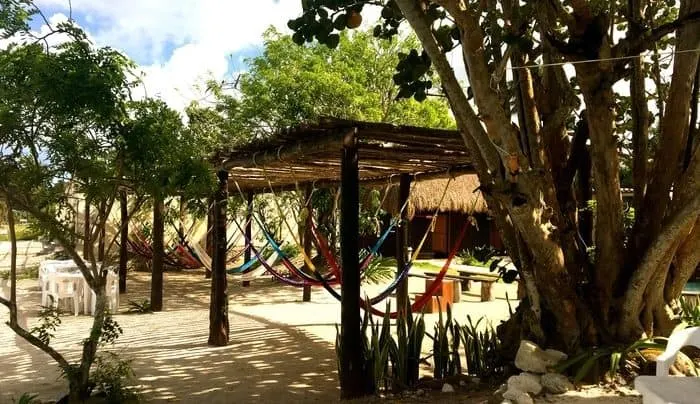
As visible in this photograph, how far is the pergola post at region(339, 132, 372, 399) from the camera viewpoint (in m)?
3.11

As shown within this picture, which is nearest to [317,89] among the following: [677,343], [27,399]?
[27,399]

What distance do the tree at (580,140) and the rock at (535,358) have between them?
5.1 inches

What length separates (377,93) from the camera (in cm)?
952

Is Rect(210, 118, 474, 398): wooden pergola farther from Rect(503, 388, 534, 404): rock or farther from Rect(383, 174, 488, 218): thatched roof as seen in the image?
Rect(383, 174, 488, 218): thatched roof

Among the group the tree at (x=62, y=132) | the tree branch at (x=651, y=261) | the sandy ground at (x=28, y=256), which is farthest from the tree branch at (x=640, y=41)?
the sandy ground at (x=28, y=256)

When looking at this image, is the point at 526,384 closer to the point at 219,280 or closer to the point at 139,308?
the point at 219,280

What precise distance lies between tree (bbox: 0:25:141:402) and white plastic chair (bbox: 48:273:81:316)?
332cm

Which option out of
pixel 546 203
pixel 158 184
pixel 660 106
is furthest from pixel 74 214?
pixel 660 106

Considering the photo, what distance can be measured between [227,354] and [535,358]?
2.59 metres

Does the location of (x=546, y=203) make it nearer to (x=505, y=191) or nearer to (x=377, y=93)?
(x=505, y=191)

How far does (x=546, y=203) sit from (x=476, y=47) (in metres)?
0.83

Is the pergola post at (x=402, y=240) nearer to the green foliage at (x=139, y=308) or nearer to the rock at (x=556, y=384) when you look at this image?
the rock at (x=556, y=384)

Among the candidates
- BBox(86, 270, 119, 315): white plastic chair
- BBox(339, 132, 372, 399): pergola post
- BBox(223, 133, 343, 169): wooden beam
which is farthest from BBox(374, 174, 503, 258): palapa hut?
BBox(339, 132, 372, 399): pergola post

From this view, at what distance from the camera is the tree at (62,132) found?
282 cm
